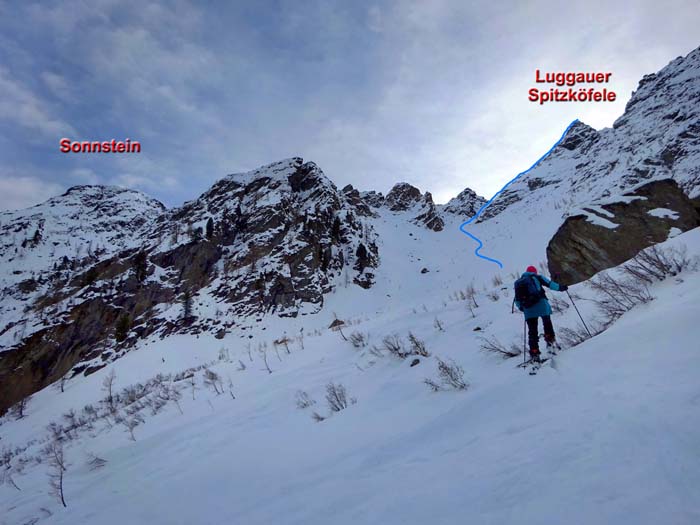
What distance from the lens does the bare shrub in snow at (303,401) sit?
4.93m

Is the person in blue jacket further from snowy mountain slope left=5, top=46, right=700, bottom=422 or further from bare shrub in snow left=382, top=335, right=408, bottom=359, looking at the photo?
snowy mountain slope left=5, top=46, right=700, bottom=422

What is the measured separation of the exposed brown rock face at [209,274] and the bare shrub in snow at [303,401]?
2306cm

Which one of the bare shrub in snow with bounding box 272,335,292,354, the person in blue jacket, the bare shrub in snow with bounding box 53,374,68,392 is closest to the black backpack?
the person in blue jacket

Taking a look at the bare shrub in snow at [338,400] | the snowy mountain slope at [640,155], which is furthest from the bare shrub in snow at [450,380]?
the snowy mountain slope at [640,155]

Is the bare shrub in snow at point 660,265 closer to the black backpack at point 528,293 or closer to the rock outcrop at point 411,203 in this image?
the black backpack at point 528,293

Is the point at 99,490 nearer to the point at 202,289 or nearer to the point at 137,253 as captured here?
the point at 202,289

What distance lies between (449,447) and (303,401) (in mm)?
3162

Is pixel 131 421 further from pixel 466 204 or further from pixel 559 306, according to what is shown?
pixel 466 204

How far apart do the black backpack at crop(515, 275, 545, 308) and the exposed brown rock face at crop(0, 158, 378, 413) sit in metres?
24.9

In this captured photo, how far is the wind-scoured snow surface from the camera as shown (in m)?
1.54

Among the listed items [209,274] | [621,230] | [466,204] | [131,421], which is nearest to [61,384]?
[209,274]

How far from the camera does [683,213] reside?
679 cm

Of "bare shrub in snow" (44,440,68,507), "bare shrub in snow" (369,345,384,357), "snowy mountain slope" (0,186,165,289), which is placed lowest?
"bare shrub in snow" (44,440,68,507)

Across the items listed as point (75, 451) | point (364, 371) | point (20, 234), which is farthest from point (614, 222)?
point (20, 234)
